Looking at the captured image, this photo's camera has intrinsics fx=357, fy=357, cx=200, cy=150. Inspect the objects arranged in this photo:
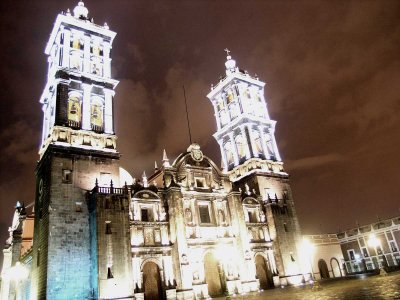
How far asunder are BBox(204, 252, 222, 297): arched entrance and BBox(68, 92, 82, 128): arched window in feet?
59.3

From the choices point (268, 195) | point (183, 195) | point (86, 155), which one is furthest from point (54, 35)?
point (268, 195)

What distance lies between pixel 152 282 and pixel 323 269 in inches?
1069

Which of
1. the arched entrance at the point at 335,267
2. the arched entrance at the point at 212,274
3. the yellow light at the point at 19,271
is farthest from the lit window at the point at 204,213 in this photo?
the arched entrance at the point at 335,267

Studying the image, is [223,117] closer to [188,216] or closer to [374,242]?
[188,216]

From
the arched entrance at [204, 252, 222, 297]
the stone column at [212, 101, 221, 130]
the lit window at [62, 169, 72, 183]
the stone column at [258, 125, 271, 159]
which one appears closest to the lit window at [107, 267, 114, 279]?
the lit window at [62, 169, 72, 183]

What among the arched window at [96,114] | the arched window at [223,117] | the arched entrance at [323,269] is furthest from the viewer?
the arched window at [223,117]

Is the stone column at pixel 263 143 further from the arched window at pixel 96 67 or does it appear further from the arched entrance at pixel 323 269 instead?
the arched window at pixel 96 67

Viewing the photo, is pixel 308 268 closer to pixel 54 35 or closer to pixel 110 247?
pixel 110 247

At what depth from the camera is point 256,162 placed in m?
43.7

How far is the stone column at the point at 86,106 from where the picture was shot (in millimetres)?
34188

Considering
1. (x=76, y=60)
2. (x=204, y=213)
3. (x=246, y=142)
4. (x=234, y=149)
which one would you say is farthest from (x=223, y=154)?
(x=76, y=60)

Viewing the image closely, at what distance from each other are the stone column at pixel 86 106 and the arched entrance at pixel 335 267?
3729cm

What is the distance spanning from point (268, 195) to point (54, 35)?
30492 mm

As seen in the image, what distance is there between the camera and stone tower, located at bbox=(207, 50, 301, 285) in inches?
1561
